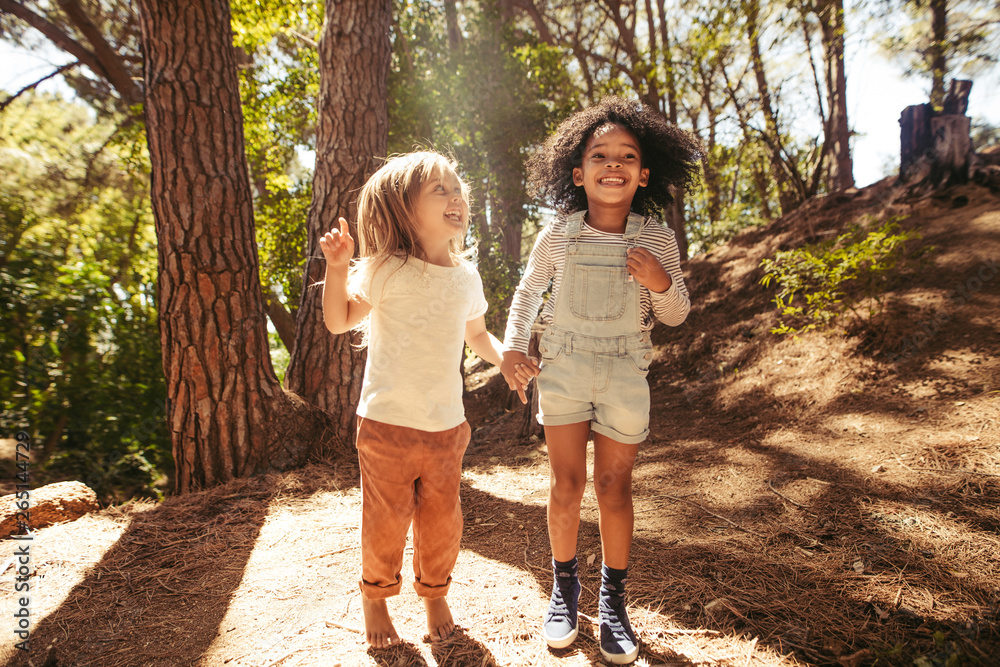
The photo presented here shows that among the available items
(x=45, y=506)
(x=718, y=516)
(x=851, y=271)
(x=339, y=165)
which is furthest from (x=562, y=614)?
(x=851, y=271)

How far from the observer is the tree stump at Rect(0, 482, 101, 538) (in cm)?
306

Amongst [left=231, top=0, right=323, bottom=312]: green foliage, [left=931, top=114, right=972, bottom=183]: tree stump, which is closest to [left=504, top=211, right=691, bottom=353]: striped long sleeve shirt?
[left=231, top=0, right=323, bottom=312]: green foliage

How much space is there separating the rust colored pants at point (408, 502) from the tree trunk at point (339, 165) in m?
2.48

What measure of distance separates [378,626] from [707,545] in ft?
5.05

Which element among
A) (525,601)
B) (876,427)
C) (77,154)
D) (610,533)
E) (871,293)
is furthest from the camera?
(77,154)

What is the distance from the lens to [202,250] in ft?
12.1

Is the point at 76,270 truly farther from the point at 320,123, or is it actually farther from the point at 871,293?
the point at 871,293

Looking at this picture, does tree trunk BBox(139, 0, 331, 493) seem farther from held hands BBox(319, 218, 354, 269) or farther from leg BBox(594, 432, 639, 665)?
leg BBox(594, 432, 639, 665)

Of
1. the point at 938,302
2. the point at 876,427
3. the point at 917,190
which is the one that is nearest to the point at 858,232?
the point at 938,302

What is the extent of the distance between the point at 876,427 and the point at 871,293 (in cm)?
130

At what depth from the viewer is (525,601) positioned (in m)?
2.30

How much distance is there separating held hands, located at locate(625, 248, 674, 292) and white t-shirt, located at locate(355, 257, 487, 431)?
25.3 inches

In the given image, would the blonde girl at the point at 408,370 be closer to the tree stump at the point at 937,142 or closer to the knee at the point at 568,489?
the knee at the point at 568,489

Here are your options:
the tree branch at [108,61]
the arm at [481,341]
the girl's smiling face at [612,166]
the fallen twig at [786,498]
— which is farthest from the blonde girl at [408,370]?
the tree branch at [108,61]
